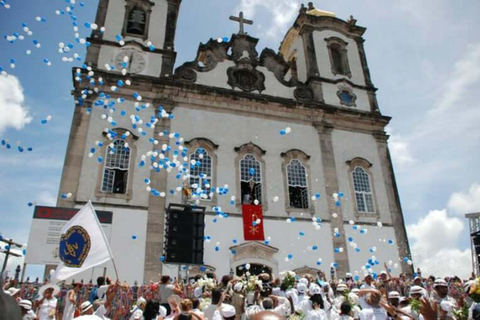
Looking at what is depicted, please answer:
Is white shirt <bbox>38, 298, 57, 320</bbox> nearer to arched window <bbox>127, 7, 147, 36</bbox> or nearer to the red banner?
the red banner

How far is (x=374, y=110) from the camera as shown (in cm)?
2222

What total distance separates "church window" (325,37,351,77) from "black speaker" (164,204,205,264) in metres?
14.2

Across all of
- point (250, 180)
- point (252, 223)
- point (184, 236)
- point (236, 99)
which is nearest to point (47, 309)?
point (184, 236)

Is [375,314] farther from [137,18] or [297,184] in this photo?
[137,18]

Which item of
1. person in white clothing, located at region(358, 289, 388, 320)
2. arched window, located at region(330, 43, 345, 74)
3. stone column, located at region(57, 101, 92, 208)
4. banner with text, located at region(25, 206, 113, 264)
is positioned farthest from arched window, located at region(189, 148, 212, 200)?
person in white clothing, located at region(358, 289, 388, 320)

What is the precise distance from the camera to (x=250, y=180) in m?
17.6

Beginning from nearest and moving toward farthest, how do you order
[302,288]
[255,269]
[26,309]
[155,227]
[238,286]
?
[26,309] → [238,286] → [302,288] → [155,227] → [255,269]

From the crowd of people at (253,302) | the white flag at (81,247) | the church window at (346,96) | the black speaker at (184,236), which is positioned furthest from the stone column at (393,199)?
the white flag at (81,247)

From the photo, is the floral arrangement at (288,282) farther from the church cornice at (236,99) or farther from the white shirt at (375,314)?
the church cornice at (236,99)

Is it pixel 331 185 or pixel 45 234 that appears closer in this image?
pixel 45 234

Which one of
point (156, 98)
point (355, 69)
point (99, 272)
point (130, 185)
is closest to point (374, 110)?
point (355, 69)

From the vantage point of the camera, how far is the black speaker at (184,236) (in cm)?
1274

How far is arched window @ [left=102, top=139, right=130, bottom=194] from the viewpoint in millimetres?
15945

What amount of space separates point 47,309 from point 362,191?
15.8 metres
